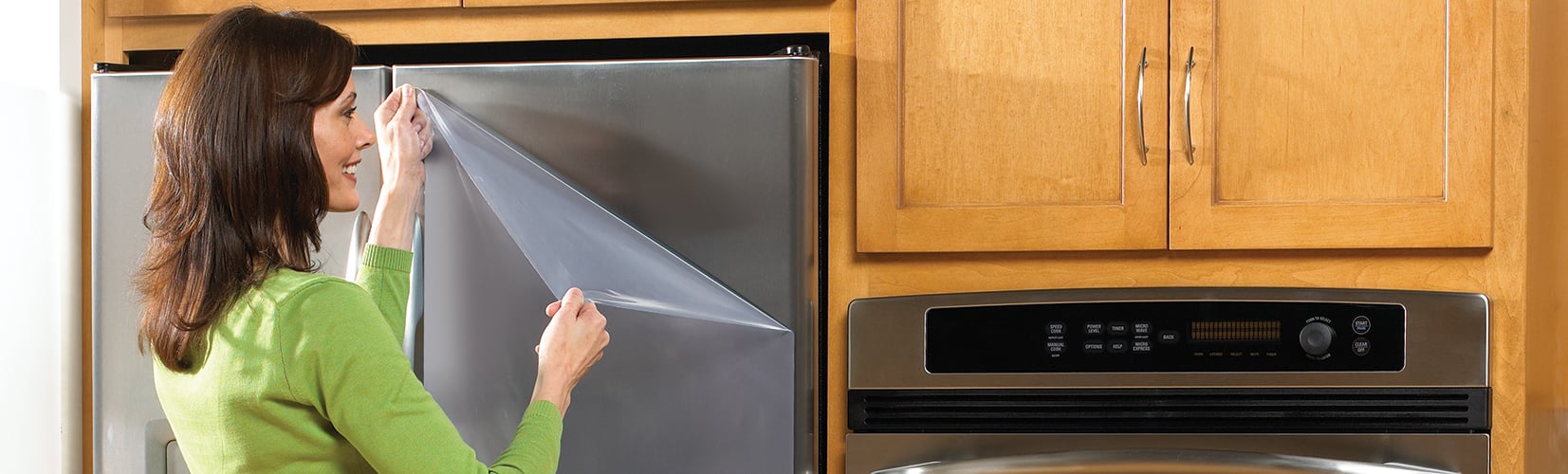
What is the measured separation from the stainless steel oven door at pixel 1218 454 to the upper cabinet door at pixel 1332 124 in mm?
226

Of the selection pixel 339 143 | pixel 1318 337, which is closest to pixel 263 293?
pixel 339 143

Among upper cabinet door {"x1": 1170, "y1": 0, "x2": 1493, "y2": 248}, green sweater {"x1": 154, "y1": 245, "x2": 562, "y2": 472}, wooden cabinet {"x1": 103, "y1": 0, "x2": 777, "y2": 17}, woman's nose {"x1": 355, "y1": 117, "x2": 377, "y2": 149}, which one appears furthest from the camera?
wooden cabinet {"x1": 103, "y1": 0, "x2": 777, "y2": 17}

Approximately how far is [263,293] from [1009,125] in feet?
2.74

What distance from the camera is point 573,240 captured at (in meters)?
1.21

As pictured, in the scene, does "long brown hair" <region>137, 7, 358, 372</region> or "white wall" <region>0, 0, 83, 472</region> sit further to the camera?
"white wall" <region>0, 0, 83, 472</region>

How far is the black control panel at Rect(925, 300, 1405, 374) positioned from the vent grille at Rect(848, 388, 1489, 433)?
0.10 ft

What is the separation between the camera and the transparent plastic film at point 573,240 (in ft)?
3.97

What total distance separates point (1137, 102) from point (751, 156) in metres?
0.46

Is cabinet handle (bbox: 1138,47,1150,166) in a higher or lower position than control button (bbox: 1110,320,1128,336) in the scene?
higher

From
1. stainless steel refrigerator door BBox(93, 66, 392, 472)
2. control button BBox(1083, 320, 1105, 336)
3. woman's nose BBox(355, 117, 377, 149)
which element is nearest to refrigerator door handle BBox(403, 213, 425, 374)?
woman's nose BBox(355, 117, 377, 149)

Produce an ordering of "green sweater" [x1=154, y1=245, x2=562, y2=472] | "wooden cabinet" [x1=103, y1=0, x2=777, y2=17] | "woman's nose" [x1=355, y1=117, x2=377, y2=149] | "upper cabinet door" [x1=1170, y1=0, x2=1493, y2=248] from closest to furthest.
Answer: "green sweater" [x1=154, y1=245, x2=562, y2=472] < "woman's nose" [x1=355, y1=117, x2=377, y2=149] < "upper cabinet door" [x1=1170, y1=0, x2=1493, y2=248] < "wooden cabinet" [x1=103, y1=0, x2=777, y2=17]

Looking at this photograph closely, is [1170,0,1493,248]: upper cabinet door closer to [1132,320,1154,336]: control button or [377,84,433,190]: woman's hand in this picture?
[1132,320,1154,336]: control button

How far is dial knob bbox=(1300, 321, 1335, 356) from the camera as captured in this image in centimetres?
129

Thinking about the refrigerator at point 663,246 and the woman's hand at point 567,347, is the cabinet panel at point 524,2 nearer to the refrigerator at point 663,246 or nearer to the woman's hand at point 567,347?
the refrigerator at point 663,246
